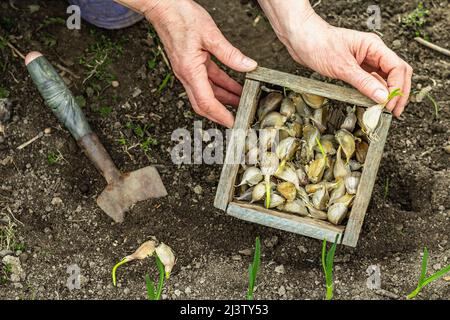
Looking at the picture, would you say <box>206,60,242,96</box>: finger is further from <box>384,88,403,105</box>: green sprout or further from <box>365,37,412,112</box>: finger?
<box>384,88,403,105</box>: green sprout

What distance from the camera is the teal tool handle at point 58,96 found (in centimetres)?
215

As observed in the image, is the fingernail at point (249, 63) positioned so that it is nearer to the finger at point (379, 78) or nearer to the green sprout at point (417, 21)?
the finger at point (379, 78)

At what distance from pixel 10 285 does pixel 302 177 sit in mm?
1020

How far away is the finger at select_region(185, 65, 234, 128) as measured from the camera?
6.43 feet

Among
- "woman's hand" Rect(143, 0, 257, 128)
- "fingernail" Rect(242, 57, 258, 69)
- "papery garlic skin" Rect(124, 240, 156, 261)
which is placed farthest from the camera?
"papery garlic skin" Rect(124, 240, 156, 261)

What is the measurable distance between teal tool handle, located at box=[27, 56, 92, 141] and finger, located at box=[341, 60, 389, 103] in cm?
89

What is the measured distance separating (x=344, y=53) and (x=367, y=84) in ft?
0.50

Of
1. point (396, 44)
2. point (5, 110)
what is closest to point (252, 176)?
point (396, 44)

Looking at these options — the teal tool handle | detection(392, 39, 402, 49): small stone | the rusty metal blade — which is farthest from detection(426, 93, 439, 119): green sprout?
the teal tool handle

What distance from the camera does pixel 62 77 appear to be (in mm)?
2365

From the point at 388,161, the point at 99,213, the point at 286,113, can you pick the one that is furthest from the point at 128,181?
the point at 388,161

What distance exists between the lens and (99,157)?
2.19 m

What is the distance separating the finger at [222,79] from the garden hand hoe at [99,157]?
1.24ft

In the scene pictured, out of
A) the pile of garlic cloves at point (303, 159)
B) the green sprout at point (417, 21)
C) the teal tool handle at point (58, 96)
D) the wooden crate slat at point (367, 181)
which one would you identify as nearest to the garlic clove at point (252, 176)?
the pile of garlic cloves at point (303, 159)
